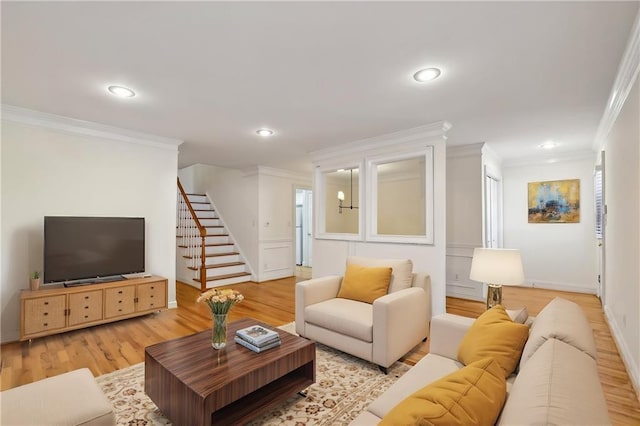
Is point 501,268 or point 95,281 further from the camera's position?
point 95,281

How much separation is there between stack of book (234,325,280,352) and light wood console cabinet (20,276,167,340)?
83.7 inches

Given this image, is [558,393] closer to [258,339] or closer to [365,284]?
[258,339]

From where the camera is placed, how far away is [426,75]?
7.87ft

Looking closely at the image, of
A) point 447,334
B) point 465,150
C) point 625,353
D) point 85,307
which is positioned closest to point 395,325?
point 447,334

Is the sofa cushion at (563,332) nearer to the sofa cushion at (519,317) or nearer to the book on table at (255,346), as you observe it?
the sofa cushion at (519,317)

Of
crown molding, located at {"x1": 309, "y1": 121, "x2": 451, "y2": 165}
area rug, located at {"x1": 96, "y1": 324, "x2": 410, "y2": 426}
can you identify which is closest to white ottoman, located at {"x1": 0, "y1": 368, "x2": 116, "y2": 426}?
area rug, located at {"x1": 96, "y1": 324, "x2": 410, "y2": 426}

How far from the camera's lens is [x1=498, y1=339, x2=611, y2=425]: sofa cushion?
0.71 meters

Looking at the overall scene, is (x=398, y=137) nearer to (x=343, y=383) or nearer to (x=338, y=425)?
(x=343, y=383)

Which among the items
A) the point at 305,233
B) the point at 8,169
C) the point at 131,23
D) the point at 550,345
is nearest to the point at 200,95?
the point at 131,23

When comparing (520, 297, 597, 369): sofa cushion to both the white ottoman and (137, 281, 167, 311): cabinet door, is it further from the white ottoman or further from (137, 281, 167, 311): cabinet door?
(137, 281, 167, 311): cabinet door

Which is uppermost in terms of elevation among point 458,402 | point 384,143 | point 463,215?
point 384,143

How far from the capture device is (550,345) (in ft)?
3.72

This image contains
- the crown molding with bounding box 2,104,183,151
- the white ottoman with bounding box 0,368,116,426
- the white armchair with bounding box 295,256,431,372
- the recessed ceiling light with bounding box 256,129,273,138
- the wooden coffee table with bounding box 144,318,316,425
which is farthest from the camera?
the recessed ceiling light with bounding box 256,129,273,138

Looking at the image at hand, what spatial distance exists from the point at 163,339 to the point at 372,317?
2.19m
